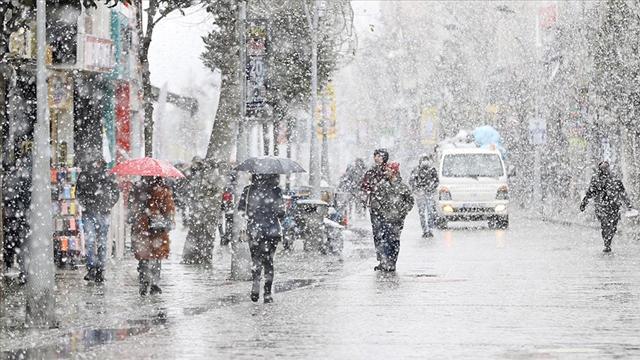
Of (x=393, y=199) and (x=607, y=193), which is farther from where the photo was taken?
(x=607, y=193)

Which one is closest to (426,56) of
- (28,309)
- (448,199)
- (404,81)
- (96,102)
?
(404,81)

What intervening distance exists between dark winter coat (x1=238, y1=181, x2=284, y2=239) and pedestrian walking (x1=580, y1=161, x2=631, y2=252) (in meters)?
11.1

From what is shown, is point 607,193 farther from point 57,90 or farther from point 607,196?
point 57,90

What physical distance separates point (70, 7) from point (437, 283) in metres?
6.68

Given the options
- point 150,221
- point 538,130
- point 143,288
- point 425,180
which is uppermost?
point 538,130

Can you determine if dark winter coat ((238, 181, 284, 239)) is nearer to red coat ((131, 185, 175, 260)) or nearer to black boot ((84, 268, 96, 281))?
red coat ((131, 185, 175, 260))

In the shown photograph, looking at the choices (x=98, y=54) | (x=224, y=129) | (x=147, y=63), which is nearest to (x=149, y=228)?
(x=98, y=54)

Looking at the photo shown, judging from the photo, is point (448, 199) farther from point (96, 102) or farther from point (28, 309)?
point (28, 309)

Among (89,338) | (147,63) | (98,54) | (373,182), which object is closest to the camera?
(89,338)

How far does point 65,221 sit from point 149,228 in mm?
4954

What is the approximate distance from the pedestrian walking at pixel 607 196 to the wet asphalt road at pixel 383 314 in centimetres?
161

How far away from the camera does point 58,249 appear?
73.6 ft

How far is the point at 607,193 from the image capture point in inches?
1055

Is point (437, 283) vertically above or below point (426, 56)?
below
